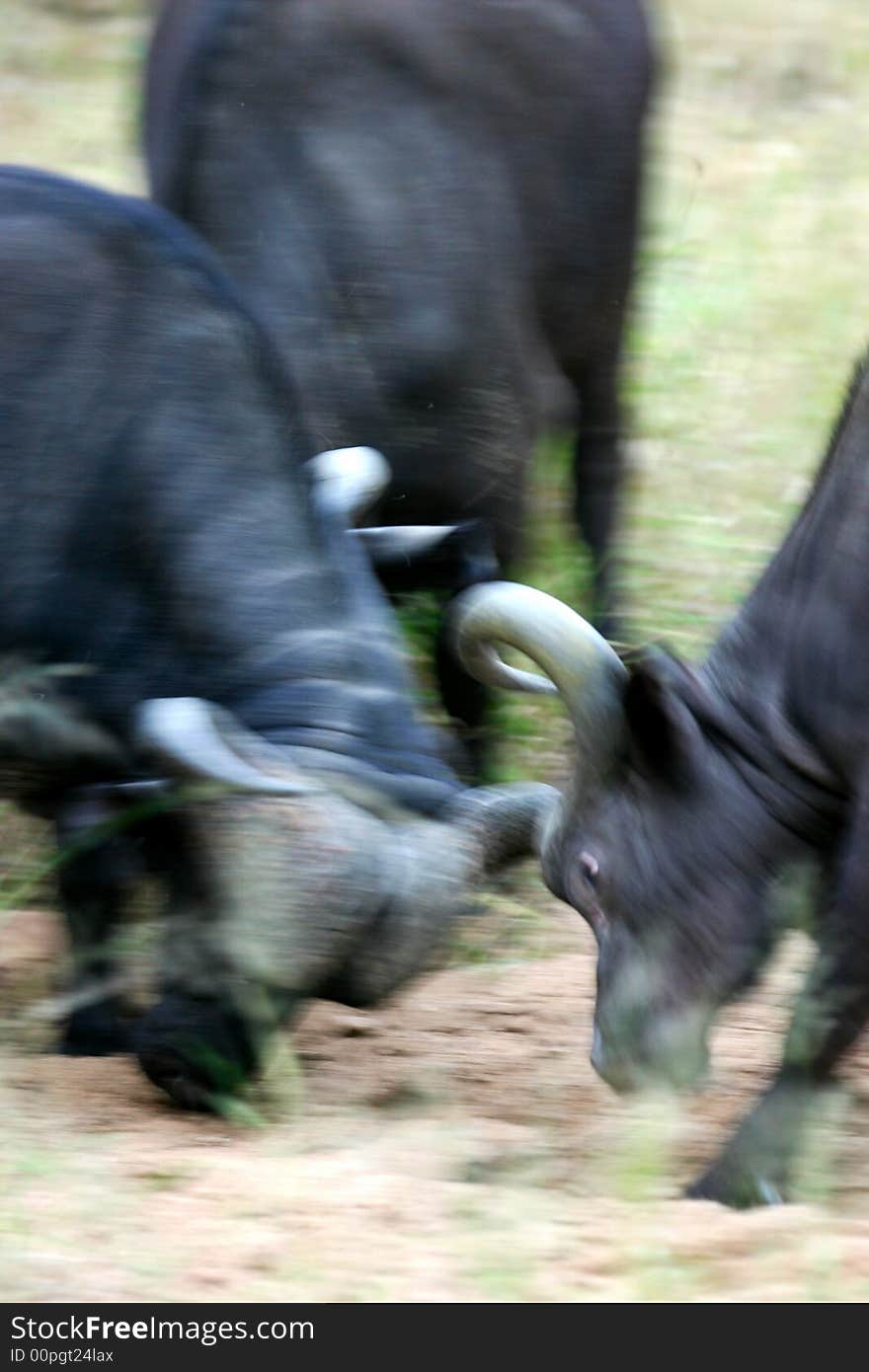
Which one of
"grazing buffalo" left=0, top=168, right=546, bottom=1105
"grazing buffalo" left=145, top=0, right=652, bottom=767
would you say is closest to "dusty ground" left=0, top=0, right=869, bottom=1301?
"grazing buffalo" left=0, top=168, right=546, bottom=1105

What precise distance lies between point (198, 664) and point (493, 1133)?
1.24m

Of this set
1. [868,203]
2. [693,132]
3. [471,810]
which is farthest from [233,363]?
[693,132]

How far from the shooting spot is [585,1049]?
5262 millimetres

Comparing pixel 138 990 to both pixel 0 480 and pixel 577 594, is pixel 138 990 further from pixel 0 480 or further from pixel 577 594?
pixel 577 594

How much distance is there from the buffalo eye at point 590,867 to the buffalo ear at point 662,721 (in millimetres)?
203

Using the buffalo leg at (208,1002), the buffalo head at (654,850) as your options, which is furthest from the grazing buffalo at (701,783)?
the buffalo leg at (208,1002)

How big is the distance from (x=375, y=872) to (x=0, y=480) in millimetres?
1293

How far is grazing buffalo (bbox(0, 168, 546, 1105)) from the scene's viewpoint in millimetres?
4621

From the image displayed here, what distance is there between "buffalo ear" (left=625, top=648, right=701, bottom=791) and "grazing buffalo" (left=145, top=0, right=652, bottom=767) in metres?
2.03

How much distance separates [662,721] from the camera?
4301 millimetres

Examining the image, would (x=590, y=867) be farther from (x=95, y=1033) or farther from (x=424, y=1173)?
(x=95, y=1033)

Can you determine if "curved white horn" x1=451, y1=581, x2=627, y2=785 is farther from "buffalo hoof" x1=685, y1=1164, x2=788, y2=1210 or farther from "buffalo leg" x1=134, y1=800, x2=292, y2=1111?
"buffalo hoof" x1=685, y1=1164, x2=788, y2=1210

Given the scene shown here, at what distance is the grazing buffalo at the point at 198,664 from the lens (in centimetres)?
462

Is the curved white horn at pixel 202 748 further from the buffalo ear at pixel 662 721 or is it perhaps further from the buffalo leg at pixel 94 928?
the buffalo ear at pixel 662 721
